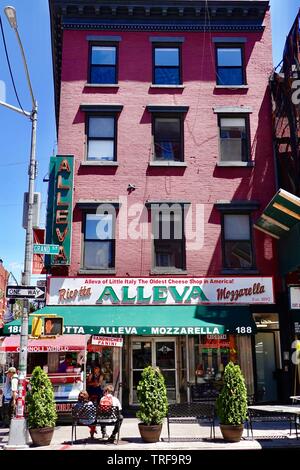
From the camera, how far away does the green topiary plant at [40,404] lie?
10133mm

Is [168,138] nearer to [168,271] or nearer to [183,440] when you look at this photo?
[168,271]

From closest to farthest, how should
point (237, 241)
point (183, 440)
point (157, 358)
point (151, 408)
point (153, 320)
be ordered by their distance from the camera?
point (151, 408) → point (183, 440) → point (153, 320) → point (157, 358) → point (237, 241)

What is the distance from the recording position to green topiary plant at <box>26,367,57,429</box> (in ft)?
33.2

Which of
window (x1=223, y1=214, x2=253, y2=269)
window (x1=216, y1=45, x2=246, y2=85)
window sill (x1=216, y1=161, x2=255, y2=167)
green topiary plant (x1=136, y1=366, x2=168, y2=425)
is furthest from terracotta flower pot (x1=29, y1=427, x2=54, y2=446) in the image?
window (x1=216, y1=45, x2=246, y2=85)

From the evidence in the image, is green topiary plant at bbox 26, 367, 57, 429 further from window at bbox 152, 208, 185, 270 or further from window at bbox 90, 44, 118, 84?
window at bbox 90, 44, 118, 84

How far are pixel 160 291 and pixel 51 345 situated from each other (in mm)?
4015

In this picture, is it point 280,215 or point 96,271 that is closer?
point 280,215

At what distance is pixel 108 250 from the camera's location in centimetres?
1627

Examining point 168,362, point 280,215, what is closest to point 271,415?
point 168,362

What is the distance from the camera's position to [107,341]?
574 inches

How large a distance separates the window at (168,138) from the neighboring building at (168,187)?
4cm

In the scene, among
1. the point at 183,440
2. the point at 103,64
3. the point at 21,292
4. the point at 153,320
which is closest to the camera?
the point at 183,440

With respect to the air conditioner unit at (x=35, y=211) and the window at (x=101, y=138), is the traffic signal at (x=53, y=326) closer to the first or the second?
the air conditioner unit at (x=35, y=211)

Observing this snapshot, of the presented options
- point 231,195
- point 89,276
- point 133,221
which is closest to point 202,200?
point 231,195
